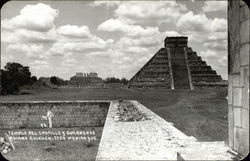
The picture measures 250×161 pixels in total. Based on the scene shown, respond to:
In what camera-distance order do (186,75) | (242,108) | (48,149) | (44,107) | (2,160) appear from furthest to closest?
(186,75)
(44,107)
(48,149)
(2,160)
(242,108)

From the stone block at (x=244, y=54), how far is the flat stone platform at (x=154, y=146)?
97 centimetres

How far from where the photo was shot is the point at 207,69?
36656 millimetres

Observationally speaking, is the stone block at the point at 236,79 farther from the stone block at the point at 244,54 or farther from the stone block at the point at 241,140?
the stone block at the point at 241,140

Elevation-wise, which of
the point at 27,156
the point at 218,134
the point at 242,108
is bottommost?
the point at 27,156

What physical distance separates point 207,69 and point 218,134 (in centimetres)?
3033

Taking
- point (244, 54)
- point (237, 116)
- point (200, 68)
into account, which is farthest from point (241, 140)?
point (200, 68)

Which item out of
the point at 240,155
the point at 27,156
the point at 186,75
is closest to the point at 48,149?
the point at 27,156

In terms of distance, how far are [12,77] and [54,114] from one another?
21214 millimetres

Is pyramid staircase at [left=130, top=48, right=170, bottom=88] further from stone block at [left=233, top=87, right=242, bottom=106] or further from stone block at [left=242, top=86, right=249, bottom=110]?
stone block at [left=242, top=86, right=249, bottom=110]

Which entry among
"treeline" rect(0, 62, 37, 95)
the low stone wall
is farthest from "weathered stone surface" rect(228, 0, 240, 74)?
"treeline" rect(0, 62, 37, 95)

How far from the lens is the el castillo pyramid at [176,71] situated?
33781 mm

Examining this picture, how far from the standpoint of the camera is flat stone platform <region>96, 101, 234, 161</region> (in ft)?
10.4

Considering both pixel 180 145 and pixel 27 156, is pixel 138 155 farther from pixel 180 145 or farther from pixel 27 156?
pixel 27 156

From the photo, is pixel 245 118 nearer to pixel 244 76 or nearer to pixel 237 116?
pixel 237 116
